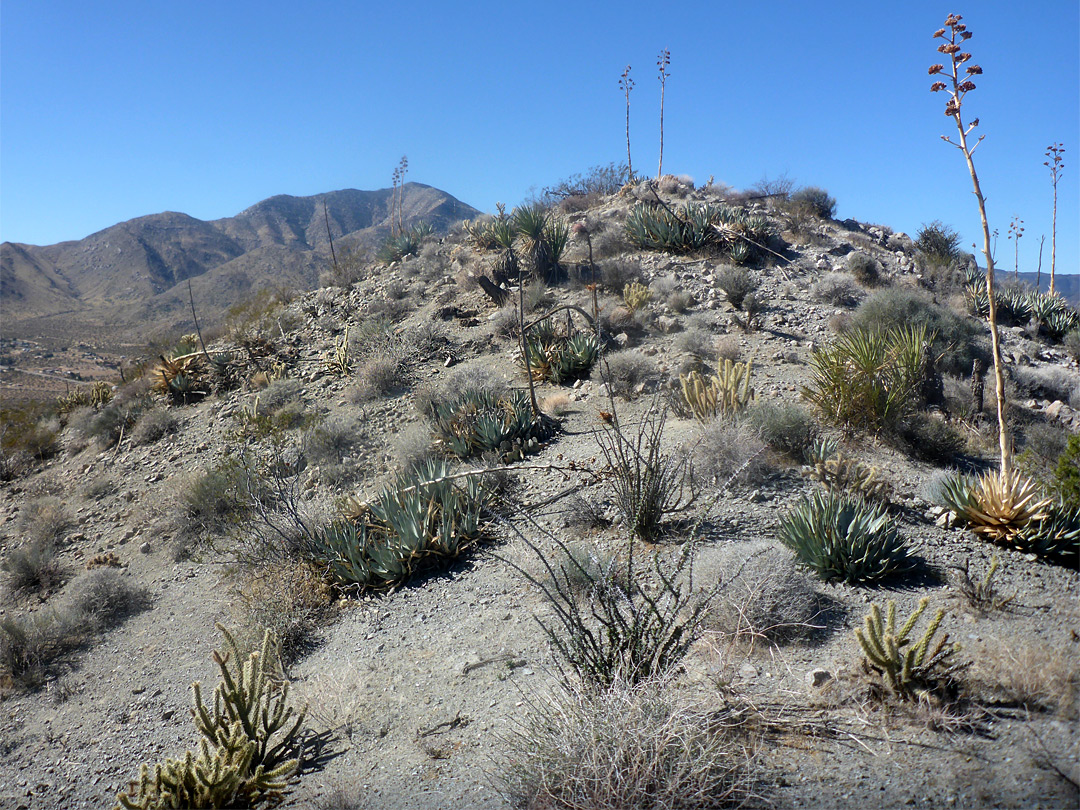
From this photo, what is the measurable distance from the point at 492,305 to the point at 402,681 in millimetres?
11868

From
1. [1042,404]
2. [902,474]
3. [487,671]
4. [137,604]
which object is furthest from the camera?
[1042,404]

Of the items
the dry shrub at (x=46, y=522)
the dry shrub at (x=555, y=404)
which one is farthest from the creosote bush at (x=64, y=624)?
the dry shrub at (x=555, y=404)

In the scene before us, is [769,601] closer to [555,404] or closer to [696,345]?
[555,404]

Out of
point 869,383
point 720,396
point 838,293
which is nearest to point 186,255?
point 838,293

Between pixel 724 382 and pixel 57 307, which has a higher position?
pixel 57 307

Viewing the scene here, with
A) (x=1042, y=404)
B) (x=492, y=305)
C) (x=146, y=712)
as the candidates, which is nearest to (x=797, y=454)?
(x=1042, y=404)

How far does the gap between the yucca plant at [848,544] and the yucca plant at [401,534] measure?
353cm

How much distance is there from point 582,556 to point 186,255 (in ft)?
255

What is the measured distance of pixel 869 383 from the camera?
7.78 metres

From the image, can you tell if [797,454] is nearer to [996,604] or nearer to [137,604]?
[996,604]

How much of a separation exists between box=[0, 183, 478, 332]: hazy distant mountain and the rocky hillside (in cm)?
3451

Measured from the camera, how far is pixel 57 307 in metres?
56.0

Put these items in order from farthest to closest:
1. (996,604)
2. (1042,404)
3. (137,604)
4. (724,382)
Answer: (1042,404) → (724,382) → (137,604) → (996,604)

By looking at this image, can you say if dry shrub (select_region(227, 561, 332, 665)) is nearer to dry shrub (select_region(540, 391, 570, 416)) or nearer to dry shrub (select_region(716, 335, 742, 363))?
dry shrub (select_region(540, 391, 570, 416))
